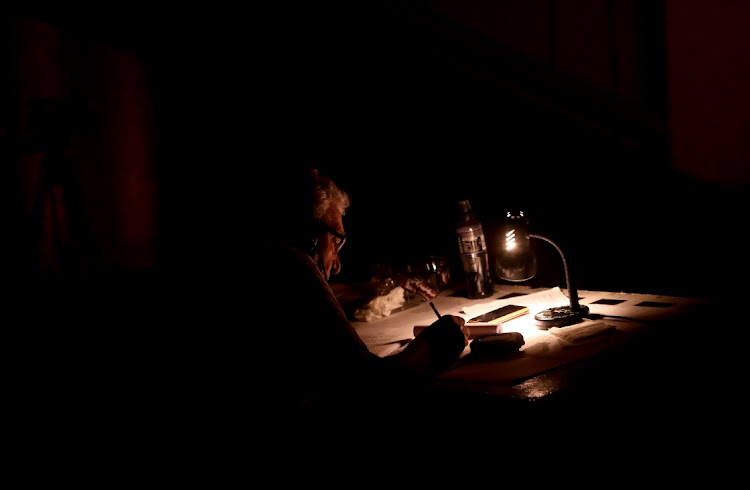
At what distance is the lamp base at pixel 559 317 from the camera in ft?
5.95

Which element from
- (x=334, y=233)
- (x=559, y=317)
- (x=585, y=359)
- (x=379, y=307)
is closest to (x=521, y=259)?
(x=559, y=317)

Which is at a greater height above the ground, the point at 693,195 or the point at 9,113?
the point at 9,113

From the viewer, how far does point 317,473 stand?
1391mm

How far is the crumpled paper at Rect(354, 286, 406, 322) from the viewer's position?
2.48 m

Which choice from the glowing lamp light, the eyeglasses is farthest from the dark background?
the eyeglasses

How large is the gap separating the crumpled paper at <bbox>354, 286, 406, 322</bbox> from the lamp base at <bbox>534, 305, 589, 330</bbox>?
81 cm

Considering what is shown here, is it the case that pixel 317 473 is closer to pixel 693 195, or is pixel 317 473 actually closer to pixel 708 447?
pixel 708 447

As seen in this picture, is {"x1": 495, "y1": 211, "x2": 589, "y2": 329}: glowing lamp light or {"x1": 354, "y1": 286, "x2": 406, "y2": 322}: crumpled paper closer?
{"x1": 495, "y1": 211, "x2": 589, "y2": 329}: glowing lamp light

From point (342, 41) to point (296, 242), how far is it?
2020 millimetres

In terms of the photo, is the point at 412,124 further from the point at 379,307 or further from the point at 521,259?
the point at 521,259

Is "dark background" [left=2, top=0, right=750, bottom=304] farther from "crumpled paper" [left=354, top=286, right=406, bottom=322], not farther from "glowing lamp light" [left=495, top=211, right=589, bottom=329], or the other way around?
"crumpled paper" [left=354, top=286, right=406, bottom=322]

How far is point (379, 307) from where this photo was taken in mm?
2512

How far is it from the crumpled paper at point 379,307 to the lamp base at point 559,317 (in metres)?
0.81

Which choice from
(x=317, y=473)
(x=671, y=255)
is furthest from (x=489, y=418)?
(x=671, y=255)
